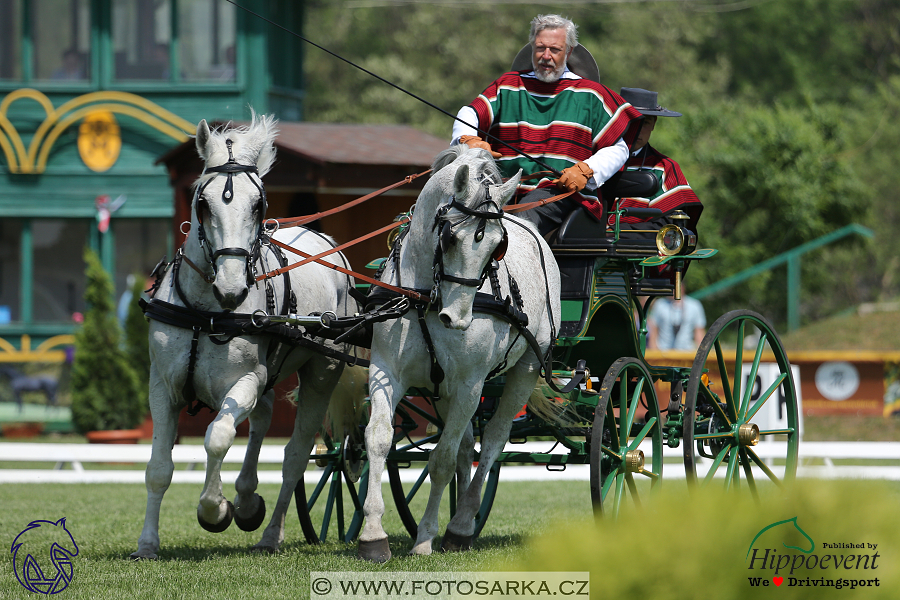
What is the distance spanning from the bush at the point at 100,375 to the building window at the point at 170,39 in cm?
457

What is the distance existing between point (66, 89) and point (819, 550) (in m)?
17.7

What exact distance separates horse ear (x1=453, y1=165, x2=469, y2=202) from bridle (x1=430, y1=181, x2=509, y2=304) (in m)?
0.03

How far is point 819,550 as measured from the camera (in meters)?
2.61

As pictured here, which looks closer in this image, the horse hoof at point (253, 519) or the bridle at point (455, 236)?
the bridle at point (455, 236)

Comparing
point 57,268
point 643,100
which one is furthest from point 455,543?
point 57,268

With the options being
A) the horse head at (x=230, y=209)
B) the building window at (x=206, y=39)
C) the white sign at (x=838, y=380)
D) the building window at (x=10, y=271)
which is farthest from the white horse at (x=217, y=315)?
the building window at (x=10, y=271)

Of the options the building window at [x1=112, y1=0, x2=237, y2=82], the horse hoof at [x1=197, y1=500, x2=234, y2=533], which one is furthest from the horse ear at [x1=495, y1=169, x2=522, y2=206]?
the building window at [x1=112, y1=0, x2=237, y2=82]

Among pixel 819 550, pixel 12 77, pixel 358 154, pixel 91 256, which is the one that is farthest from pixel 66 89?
pixel 819 550

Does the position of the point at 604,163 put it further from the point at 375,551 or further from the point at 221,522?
the point at 221,522

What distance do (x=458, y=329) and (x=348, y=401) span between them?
1.65 meters

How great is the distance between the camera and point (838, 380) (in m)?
15.1

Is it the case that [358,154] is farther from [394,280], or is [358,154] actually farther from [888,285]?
[888,285]
